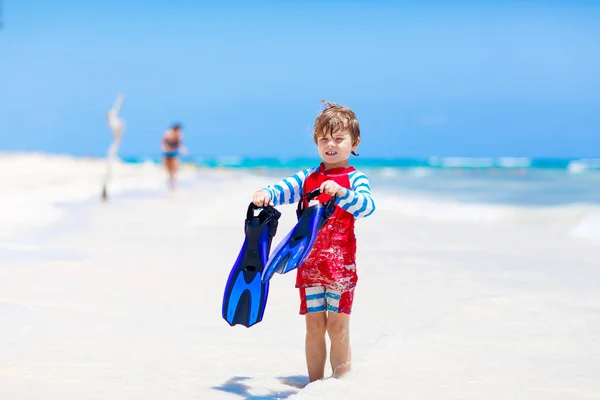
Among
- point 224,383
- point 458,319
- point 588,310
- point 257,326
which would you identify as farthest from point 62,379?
point 588,310

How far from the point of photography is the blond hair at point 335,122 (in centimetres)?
365

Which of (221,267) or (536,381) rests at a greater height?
(221,267)

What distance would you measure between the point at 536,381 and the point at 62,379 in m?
2.33

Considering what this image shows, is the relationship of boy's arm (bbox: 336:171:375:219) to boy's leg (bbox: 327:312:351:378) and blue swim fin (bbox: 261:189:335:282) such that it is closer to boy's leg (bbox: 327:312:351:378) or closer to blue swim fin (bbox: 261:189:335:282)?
blue swim fin (bbox: 261:189:335:282)

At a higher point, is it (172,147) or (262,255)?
(172,147)

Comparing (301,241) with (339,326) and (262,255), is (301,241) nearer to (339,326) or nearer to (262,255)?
(262,255)

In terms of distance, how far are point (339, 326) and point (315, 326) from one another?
4.8 inches

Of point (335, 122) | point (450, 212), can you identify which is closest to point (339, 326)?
point (335, 122)

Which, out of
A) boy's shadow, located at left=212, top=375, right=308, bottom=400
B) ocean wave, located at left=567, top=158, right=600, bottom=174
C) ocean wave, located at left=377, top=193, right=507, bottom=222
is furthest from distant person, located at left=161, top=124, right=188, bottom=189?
ocean wave, located at left=567, top=158, right=600, bottom=174

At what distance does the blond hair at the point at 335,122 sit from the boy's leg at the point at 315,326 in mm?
741

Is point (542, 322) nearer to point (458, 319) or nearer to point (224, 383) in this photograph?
point (458, 319)

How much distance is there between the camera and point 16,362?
3.96 meters

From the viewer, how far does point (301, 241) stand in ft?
11.6

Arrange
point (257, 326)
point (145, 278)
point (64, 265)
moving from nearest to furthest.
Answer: point (257, 326) → point (145, 278) → point (64, 265)
